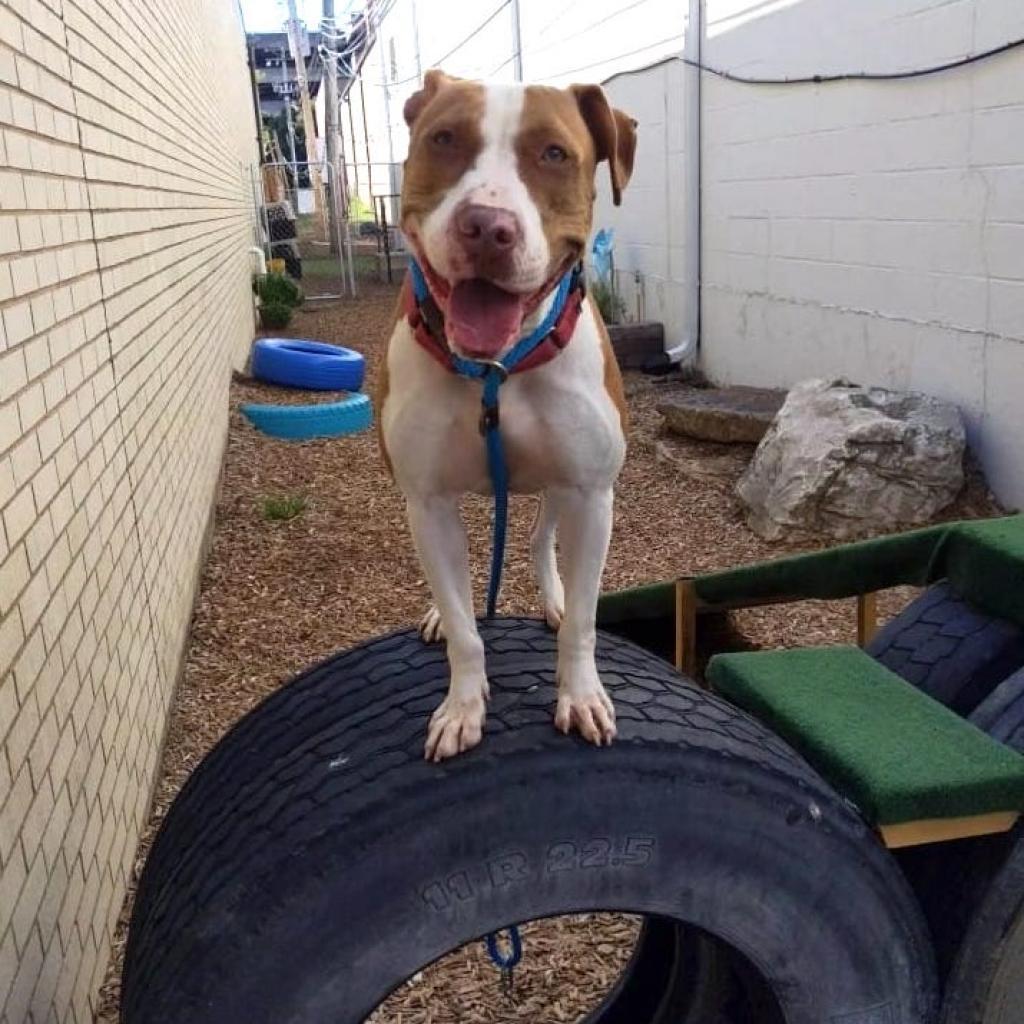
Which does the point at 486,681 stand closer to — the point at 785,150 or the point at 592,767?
the point at 592,767

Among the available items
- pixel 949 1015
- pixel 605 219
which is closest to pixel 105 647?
pixel 949 1015

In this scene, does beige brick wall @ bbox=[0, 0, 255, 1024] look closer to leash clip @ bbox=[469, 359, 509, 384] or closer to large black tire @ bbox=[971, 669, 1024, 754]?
leash clip @ bbox=[469, 359, 509, 384]

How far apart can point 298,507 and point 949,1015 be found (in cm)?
547

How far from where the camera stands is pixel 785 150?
8.01 metres

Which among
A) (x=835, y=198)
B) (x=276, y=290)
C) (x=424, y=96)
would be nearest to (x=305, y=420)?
(x=835, y=198)

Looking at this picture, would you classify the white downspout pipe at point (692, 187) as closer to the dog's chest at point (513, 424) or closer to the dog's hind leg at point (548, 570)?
the dog's hind leg at point (548, 570)

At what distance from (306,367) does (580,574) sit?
9.03 metres

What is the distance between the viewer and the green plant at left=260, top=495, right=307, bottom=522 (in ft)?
22.3

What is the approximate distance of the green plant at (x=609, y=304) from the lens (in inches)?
473

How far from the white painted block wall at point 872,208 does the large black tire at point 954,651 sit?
351 centimetres

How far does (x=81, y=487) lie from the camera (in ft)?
10.3

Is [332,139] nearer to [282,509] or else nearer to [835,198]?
[835,198]

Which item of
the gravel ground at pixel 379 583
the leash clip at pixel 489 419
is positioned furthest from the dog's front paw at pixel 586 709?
the gravel ground at pixel 379 583

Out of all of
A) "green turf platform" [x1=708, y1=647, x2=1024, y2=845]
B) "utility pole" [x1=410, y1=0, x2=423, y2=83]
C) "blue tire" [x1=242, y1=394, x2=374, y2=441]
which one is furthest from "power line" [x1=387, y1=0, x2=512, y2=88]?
"green turf platform" [x1=708, y1=647, x2=1024, y2=845]
